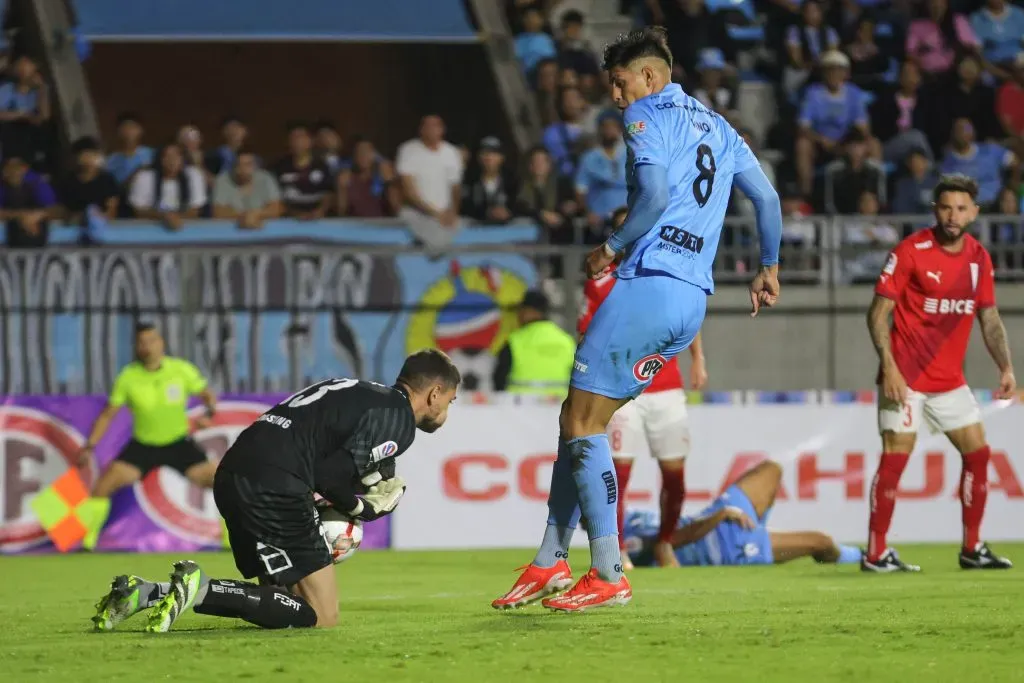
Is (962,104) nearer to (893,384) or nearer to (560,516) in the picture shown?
(893,384)

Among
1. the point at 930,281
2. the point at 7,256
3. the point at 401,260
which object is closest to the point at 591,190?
the point at 401,260

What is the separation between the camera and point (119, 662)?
21.5 feet

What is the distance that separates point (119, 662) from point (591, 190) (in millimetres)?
11523

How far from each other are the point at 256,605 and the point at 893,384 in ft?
16.3

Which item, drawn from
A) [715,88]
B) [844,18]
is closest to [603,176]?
[715,88]

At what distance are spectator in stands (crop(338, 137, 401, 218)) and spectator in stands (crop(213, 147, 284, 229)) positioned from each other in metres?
0.65

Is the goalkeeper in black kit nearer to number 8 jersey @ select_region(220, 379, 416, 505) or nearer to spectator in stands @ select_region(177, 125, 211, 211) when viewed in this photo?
number 8 jersey @ select_region(220, 379, 416, 505)

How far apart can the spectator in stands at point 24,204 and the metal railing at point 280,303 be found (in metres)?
0.98

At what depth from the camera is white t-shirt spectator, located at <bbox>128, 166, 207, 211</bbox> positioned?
17.7m

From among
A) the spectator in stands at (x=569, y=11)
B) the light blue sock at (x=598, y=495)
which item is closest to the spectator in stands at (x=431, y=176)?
the spectator in stands at (x=569, y=11)

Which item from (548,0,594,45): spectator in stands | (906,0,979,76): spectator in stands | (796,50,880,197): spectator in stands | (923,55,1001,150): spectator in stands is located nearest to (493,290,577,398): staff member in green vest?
(796,50,880,197): spectator in stands

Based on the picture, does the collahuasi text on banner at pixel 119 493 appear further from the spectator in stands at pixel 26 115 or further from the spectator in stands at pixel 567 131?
the spectator in stands at pixel 567 131

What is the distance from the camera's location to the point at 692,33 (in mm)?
20000

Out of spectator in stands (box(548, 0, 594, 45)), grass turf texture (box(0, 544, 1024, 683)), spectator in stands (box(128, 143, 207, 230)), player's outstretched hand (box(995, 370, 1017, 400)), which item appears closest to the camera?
grass turf texture (box(0, 544, 1024, 683))
